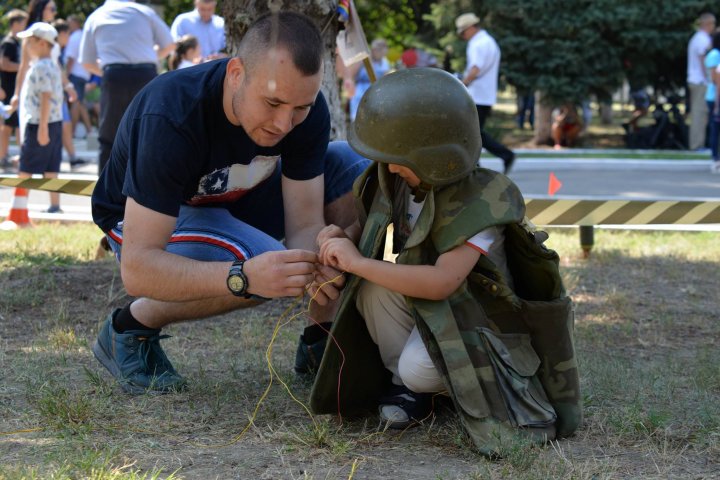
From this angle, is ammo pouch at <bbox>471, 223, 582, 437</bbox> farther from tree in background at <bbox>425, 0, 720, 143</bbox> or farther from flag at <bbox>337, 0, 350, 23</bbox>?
tree in background at <bbox>425, 0, 720, 143</bbox>

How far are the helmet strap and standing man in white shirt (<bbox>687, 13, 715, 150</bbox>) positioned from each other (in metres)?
13.5

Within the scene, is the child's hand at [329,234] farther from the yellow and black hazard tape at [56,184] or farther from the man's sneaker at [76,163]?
the man's sneaker at [76,163]

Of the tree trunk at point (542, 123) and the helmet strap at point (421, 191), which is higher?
the helmet strap at point (421, 191)

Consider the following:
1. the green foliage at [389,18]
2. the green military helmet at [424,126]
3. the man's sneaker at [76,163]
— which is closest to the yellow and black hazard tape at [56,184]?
the green military helmet at [424,126]

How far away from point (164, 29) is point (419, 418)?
6.14 meters

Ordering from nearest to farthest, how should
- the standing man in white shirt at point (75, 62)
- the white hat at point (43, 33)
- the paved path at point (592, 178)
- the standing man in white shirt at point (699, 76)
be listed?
the white hat at point (43, 33) < the paved path at point (592, 178) < the standing man in white shirt at point (75, 62) < the standing man in white shirt at point (699, 76)

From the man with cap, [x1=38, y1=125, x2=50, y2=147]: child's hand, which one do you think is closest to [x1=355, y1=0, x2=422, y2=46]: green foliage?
the man with cap

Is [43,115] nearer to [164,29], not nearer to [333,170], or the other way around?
[164,29]

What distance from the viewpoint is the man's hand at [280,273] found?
3.46 meters

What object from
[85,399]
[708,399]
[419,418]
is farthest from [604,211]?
[85,399]

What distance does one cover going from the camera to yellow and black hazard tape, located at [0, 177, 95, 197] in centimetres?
636

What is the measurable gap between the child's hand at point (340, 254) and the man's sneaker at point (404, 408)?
52cm

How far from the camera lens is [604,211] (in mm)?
6199

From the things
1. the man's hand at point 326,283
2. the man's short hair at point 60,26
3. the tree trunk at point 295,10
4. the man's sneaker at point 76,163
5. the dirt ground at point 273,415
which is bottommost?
the man's sneaker at point 76,163
